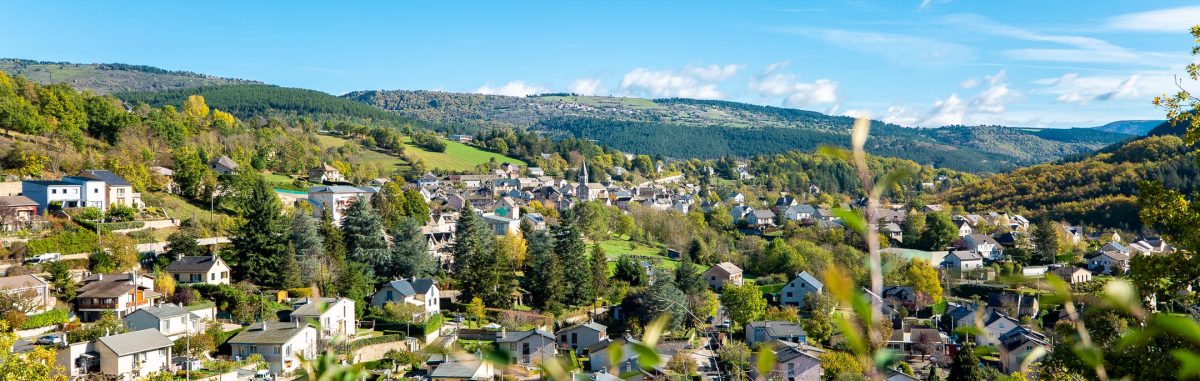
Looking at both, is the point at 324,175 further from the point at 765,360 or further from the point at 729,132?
the point at 729,132

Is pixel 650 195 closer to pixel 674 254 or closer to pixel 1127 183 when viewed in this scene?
pixel 674 254

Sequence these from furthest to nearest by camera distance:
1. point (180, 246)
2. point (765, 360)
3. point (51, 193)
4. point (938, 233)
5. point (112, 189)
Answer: point (938, 233)
point (112, 189)
point (51, 193)
point (180, 246)
point (765, 360)

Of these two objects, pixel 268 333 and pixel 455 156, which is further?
pixel 455 156

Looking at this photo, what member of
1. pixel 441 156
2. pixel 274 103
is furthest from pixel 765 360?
pixel 274 103

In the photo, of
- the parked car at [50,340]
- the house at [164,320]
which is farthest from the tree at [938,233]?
the parked car at [50,340]

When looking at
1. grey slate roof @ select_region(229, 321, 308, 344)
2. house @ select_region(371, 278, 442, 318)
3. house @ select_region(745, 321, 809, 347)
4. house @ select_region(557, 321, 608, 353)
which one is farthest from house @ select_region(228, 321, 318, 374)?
house @ select_region(745, 321, 809, 347)

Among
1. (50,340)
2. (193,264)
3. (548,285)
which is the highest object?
(193,264)

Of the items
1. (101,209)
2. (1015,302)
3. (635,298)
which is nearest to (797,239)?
(1015,302)
